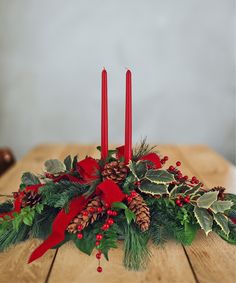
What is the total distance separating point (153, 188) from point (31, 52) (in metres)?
2.69

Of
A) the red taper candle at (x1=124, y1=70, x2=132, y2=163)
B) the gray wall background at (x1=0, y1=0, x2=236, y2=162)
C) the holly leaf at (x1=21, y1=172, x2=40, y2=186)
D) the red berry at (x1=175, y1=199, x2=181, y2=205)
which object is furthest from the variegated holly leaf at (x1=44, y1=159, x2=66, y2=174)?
the gray wall background at (x1=0, y1=0, x2=236, y2=162)

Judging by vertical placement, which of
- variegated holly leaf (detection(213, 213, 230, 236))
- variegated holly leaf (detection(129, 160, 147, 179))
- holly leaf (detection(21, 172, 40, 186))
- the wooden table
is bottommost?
the wooden table

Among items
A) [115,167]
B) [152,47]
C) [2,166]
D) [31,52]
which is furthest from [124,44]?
[115,167]

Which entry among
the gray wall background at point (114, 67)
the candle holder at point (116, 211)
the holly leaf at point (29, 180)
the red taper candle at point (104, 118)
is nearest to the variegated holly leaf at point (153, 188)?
the candle holder at point (116, 211)

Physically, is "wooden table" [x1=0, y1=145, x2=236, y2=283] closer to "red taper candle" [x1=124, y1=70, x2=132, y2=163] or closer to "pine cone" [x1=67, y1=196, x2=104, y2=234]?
"pine cone" [x1=67, y1=196, x2=104, y2=234]

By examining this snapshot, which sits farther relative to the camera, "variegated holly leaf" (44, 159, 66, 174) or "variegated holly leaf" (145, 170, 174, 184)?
→ "variegated holly leaf" (44, 159, 66, 174)

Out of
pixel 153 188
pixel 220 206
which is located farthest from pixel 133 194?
pixel 220 206

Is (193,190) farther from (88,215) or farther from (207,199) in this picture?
(88,215)

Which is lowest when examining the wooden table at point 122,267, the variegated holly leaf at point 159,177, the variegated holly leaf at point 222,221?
the wooden table at point 122,267

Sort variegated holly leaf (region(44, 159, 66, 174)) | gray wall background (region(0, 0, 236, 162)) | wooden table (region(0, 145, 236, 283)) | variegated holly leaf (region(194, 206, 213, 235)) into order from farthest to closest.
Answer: gray wall background (region(0, 0, 236, 162)), variegated holly leaf (region(44, 159, 66, 174)), variegated holly leaf (region(194, 206, 213, 235)), wooden table (region(0, 145, 236, 283))

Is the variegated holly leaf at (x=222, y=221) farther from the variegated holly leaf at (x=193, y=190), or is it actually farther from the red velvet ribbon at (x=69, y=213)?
the red velvet ribbon at (x=69, y=213)

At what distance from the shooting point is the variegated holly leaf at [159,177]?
870 mm

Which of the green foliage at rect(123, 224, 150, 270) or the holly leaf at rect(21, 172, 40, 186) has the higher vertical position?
the holly leaf at rect(21, 172, 40, 186)

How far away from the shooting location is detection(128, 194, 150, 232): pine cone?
2.65 ft
